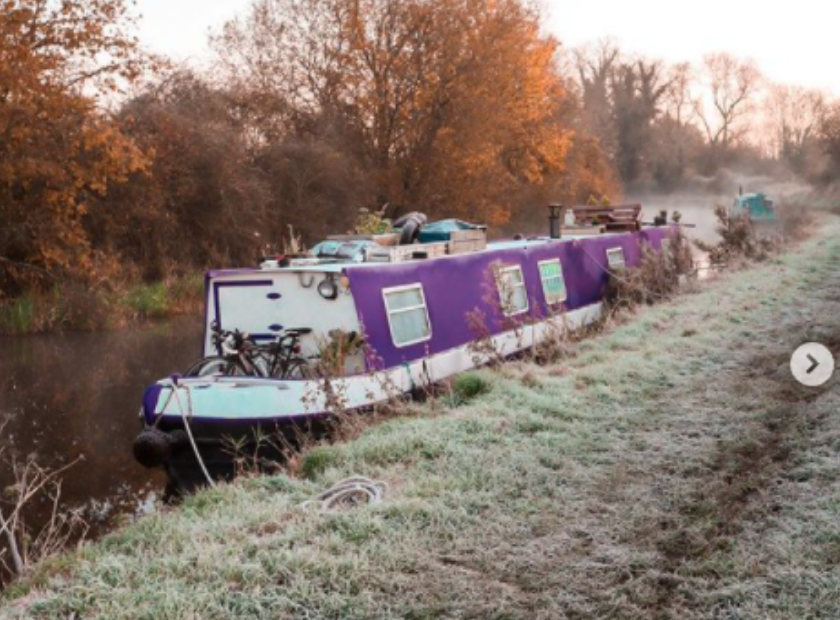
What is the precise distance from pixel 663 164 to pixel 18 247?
35.7m

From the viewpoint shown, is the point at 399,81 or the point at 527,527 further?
the point at 399,81

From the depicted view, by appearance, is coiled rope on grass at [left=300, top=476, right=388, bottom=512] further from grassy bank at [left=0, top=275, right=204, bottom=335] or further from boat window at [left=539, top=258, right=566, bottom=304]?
grassy bank at [left=0, top=275, right=204, bottom=335]

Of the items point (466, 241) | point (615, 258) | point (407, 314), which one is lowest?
point (615, 258)

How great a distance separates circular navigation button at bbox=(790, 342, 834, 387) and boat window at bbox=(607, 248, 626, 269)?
4885 millimetres

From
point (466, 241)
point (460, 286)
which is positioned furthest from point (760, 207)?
point (460, 286)

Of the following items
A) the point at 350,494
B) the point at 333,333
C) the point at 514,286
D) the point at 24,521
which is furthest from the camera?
the point at 514,286

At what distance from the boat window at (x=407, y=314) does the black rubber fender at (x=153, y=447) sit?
2177 mm

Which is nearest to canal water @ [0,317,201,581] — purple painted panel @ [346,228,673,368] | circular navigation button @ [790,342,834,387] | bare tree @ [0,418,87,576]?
bare tree @ [0,418,87,576]

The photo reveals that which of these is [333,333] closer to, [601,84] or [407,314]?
[407,314]

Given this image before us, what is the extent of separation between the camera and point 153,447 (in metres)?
6.06

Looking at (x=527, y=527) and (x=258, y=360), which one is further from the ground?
(x=258, y=360)

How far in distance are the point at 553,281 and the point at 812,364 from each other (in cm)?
410

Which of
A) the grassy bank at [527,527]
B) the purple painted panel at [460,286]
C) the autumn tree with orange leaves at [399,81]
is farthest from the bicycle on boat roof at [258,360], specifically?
the autumn tree with orange leaves at [399,81]

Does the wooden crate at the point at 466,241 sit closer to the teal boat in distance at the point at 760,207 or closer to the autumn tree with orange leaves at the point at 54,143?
the autumn tree with orange leaves at the point at 54,143
